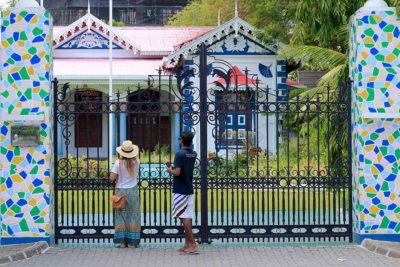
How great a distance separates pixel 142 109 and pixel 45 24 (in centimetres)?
180

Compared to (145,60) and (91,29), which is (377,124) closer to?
(145,60)

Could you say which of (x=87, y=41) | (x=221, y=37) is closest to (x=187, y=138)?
Result: (x=221, y=37)

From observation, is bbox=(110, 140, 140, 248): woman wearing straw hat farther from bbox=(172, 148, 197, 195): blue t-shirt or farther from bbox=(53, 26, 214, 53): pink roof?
bbox=(53, 26, 214, 53): pink roof

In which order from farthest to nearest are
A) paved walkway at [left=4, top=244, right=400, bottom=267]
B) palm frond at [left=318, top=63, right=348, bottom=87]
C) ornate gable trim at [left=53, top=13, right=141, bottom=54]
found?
1. ornate gable trim at [left=53, top=13, right=141, bottom=54]
2. palm frond at [left=318, top=63, right=348, bottom=87]
3. paved walkway at [left=4, top=244, right=400, bottom=267]

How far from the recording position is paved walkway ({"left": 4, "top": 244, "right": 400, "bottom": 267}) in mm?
10289

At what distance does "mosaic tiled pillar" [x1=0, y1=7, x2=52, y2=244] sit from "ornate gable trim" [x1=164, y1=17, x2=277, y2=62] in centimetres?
1360

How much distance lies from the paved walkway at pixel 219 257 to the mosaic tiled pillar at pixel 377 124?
597mm

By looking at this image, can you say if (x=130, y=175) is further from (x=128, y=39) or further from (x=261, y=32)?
(x=128, y=39)

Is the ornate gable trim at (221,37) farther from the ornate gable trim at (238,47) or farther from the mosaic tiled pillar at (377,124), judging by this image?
the mosaic tiled pillar at (377,124)

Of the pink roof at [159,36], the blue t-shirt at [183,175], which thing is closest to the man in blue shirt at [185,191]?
the blue t-shirt at [183,175]

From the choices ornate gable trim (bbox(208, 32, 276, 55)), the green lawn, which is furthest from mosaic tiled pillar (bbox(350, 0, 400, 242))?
ornate gable trim (bbox(208, 32, 276, 55))

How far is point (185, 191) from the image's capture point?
10.8 metres

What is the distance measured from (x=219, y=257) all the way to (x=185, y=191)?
978 mm

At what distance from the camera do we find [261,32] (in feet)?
79.7
